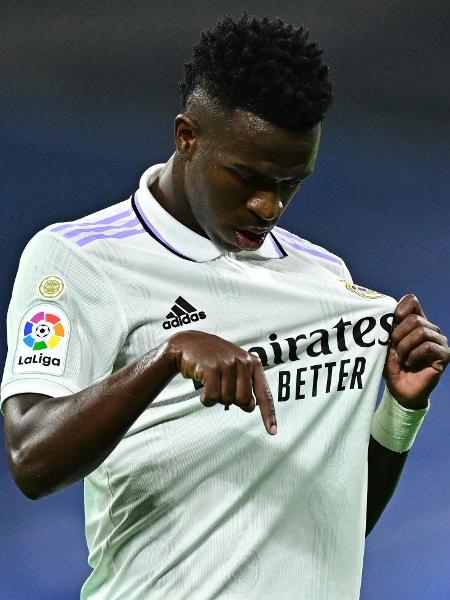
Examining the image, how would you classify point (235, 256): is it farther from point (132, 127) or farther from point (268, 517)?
point (132, 127)

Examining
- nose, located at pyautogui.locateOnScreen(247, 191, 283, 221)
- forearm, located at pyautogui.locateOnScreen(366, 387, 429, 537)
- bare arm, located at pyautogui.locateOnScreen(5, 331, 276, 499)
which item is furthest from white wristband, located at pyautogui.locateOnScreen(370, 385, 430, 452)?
bare arm, located at pyautogui.locateOnScreen(5, 331, 276, 499)

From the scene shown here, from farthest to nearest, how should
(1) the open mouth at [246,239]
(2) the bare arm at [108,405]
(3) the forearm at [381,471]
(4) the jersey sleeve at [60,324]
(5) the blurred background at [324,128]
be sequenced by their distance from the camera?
(5) the blurred background at [324,128] < (3) the forearm at [381,471] < (1) the open mouth at [246,239] < (4) the jersey sleeve at [60,324] < (2) the bare arm at [108,405]

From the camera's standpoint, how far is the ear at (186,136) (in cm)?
118

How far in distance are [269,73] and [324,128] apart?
1.53m

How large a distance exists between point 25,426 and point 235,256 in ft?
1.01

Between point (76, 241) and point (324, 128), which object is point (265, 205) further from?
point (324, 128)

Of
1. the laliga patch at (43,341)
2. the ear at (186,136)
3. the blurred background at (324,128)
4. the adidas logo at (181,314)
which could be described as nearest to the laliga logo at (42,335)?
the laliga patch at (43,341)

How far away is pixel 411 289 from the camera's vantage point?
2.50m

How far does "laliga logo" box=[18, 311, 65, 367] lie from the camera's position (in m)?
1.07

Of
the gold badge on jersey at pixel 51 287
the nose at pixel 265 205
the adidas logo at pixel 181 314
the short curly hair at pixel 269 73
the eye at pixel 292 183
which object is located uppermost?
→ the short curly hair at pixel 269 73

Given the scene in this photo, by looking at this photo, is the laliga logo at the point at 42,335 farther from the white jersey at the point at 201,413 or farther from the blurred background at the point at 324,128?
the blurred background at the point at 324,128

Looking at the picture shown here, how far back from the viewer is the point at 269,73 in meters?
1.13

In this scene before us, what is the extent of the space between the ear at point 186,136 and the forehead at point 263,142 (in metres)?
0.05

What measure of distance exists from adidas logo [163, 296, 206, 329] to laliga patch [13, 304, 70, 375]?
0.10m
